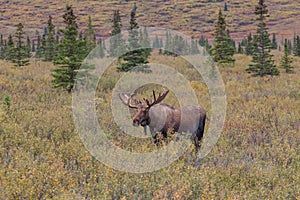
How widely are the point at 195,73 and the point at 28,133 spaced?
16.2 metres

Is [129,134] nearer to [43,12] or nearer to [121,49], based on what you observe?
[121,49]

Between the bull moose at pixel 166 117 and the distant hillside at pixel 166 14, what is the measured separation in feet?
297

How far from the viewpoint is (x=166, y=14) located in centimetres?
11769

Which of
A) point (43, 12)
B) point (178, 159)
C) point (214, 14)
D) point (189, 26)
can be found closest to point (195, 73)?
point (178, 159)

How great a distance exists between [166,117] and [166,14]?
112869 millimetres

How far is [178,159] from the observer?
704 cm

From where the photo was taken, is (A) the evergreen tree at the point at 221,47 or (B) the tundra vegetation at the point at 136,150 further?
(A) the evergreen tree at the point at 221,47

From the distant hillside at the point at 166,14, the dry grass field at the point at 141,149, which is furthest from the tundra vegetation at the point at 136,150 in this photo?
the distant hillside at the point at 166,14

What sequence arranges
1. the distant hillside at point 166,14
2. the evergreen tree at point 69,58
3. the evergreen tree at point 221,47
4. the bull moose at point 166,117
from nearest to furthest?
the bull moose at point 166,117 → the evergreen tree at point 69,58 → the evergreen tree at point 221,47 → the distant hillside at point 166,14

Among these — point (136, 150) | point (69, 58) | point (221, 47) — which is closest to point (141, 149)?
point (136, 150)

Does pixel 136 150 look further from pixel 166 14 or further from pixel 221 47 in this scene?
pixel 166 14

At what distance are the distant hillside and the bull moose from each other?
90449 mm

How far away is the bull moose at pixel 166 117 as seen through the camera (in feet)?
27.7

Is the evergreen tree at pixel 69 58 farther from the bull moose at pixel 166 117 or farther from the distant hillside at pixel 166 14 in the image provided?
the distant hillside at pixel 166 14
